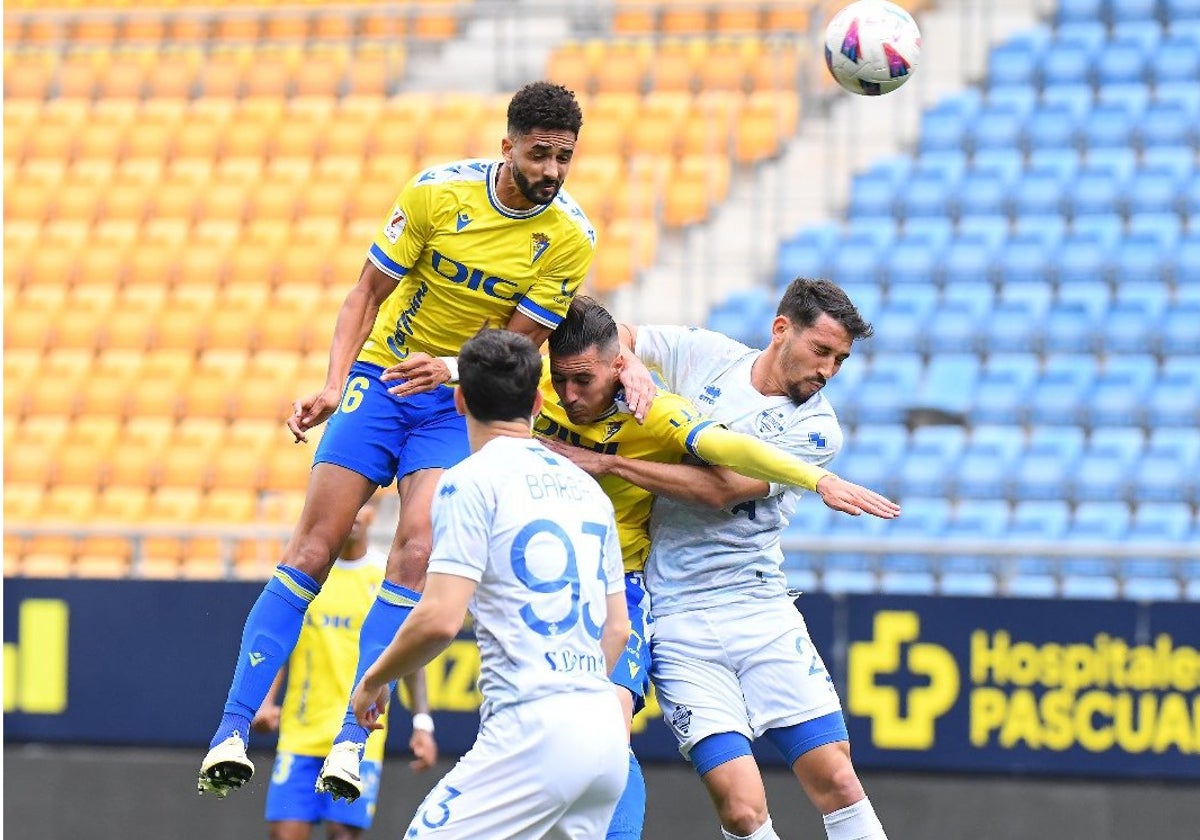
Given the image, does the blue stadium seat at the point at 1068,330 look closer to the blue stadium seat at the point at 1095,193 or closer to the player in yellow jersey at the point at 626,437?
the blue stadium seat at the point at 1095,193

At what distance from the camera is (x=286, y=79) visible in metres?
16.5

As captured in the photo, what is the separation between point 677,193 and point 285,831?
6771 millimetres

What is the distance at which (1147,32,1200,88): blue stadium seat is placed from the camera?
14.2 m

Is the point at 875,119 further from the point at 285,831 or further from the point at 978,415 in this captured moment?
the point at 285,831

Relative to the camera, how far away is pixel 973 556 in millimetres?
10664

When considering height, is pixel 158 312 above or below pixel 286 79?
below

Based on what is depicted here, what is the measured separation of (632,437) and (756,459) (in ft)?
2.26

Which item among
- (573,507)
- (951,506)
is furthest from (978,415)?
(573,507)

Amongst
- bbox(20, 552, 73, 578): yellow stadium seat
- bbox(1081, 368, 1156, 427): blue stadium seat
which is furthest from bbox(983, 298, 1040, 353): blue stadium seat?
bbox(20, 552, 73, 578): yellow stadium seat

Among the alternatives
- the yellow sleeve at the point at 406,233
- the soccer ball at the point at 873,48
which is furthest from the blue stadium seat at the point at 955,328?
the yellow sleeve at the point at 406,233

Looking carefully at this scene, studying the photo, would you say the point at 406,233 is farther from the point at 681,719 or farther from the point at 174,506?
the point at 174,506

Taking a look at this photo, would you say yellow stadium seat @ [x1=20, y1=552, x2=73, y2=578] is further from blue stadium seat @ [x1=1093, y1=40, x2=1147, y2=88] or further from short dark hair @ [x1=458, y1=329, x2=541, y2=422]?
blue stadium seat @ [x1=1093, y1=40, x2=1147, y2=88]

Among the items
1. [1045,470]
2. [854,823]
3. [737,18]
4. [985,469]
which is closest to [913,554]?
[985,469]

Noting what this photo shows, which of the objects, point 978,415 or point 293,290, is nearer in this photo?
point 978,415
